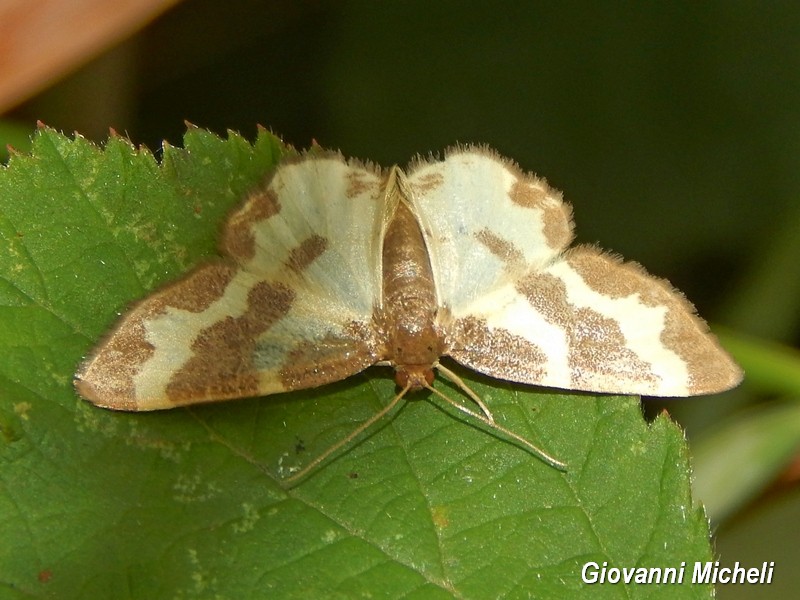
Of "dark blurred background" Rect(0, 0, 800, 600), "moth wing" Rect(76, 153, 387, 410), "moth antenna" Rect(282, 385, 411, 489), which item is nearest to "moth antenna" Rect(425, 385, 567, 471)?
"moth antenna" Rect(282, 385, 411, 489)

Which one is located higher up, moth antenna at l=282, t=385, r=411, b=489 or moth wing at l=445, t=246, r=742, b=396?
moth wing at l=445, t=246, r=742, b=396

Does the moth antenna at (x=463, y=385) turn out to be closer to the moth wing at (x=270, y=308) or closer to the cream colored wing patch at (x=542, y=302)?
Result: the cream colored wing patch at (x=542, y=302)

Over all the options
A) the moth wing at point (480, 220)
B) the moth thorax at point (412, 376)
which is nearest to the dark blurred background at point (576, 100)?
the moth wing at point (480, 220)

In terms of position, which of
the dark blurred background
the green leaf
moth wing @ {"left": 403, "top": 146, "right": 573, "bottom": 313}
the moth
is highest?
the dark blurred background

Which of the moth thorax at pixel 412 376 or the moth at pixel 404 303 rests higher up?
the moth at pixel 404 303

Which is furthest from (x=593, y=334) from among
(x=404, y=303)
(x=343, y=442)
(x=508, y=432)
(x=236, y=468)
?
(x=236, y=468)

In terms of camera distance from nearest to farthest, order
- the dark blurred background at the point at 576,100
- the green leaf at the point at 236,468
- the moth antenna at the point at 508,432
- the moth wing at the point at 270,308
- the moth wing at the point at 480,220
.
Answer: the green leaf at the point at 236,468
the moth wing at the point at 270,308
the moth antenna at the point at 508,432
the moth wing at the point at 480,220
the dark blurred background at the point at 576,100

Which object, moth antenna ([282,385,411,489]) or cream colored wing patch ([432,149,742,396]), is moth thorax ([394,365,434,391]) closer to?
moth antenna ([282,385,411,489])
